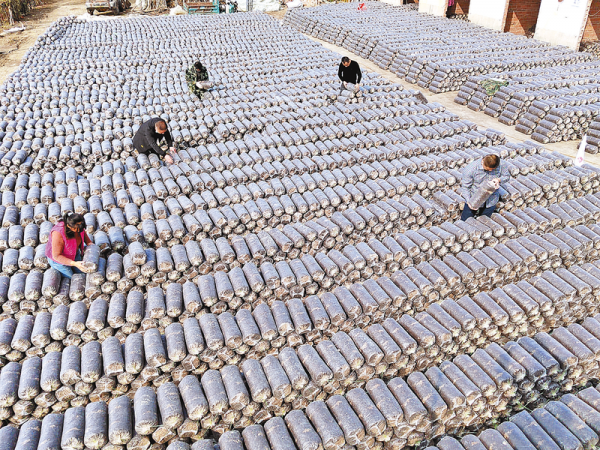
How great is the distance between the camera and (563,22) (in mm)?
24297

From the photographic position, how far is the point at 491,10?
28.6 meters

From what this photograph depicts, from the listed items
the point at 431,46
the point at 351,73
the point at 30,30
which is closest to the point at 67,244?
the point at 351,73

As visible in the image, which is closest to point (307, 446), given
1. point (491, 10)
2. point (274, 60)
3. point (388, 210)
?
point (388, 210)

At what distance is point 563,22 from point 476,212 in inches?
861

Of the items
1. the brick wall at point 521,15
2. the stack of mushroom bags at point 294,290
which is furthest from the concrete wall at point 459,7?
the stack of mushroom bags at point 294,290

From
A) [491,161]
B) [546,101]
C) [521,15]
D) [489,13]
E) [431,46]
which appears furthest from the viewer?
[489,13]

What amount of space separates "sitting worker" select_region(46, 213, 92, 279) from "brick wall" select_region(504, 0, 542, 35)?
3096 cm

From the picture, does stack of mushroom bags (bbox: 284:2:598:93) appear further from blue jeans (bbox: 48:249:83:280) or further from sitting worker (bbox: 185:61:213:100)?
blue jeans (bbox: 48:249:83:280)

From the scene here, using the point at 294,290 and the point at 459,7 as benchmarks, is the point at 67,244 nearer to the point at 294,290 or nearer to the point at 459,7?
the point at 294,290

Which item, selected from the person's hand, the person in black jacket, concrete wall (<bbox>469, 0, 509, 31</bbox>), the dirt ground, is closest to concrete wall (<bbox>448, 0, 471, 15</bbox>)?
concrete wall (<bbox>469, 0, 509, 31</bbox>)

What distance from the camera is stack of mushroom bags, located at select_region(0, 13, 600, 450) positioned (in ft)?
18.9

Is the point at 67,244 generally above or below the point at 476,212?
above

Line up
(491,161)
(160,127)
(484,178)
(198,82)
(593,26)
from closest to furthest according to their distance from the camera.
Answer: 1. (491,161)
2. (484,178)
3. (160,127)
4. (198,82)
5. (593,26)

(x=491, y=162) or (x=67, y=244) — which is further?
(x=491, y=162)
